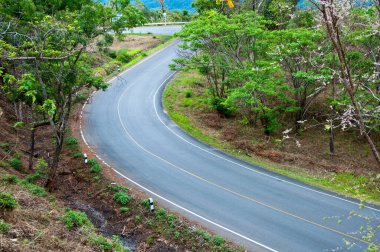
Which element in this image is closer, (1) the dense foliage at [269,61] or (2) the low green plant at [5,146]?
(2) the low green plant at [5,146]

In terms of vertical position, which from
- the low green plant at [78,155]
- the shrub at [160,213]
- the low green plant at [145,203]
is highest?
the low green plant at [78,155]

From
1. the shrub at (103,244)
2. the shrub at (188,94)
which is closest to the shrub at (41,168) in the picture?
the shrub at (103,244)

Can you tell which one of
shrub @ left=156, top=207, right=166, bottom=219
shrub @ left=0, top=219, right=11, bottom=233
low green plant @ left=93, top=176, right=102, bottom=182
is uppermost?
shrub @ left=0, top=219, right=11, bottom=233

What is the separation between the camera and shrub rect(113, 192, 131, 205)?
18.6 m

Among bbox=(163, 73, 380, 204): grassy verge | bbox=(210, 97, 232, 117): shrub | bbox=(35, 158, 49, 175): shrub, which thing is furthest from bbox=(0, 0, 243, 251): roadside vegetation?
bbox=(210, 97, 232, 117): shrub

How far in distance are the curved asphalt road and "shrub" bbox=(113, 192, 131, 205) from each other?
1.28 meters

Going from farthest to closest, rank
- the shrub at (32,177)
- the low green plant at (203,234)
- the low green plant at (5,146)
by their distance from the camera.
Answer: the low green plant at (5,146) → the shrub at (32,177) → the low green plant at (203,234)

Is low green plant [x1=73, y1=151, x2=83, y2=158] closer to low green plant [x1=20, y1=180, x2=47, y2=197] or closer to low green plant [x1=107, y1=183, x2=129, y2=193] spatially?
low green plant [x1=107, y1=183, x2=129, y2=193]

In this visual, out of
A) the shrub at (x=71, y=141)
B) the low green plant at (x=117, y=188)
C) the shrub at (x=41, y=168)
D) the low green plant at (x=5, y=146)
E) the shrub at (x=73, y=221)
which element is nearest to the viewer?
the shrub at (x=73, y=221)

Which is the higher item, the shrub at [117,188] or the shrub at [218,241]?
the shrub at [117,188]

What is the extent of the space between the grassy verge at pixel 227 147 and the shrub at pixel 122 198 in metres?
8.53

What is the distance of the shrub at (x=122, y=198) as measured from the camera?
18.6 m

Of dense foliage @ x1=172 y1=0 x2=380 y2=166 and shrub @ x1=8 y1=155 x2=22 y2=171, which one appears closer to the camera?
shrub @ x1=8 y1=155 x2=22 y2=171

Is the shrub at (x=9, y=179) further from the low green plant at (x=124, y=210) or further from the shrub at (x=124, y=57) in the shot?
the shrub at (x=124, y=57)
